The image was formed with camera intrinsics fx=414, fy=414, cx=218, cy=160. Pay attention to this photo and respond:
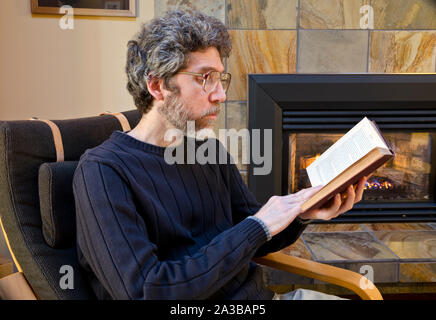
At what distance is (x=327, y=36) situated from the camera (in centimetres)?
206

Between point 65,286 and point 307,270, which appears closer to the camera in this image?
point 65,286

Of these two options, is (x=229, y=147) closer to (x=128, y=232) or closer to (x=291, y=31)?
(x=291, y=31)

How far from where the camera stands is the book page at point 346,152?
832 mm

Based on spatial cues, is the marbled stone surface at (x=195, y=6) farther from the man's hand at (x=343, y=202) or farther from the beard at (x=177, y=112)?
the man's hand at (x=343, y=202)

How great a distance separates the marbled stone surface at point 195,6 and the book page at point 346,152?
126cm

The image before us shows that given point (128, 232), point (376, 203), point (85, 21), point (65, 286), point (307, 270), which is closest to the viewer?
point (128, 232)

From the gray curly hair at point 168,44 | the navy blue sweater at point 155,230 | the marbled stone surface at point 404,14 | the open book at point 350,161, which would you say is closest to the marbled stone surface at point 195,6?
the marbled stone surface at point 404,14

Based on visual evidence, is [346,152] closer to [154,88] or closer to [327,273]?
[327,273]

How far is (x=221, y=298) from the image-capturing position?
0.96 m

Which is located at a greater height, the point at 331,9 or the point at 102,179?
the point at 331,9

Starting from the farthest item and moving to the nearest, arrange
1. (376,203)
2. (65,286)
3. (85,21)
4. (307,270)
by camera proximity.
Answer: (376,203) → (85,21) → (307,270) → (65,286)

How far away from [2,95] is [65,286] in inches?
56.9

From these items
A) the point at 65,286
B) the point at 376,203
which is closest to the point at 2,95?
the point at 65,286

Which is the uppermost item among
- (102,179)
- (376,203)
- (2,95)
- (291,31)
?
(291,31)
